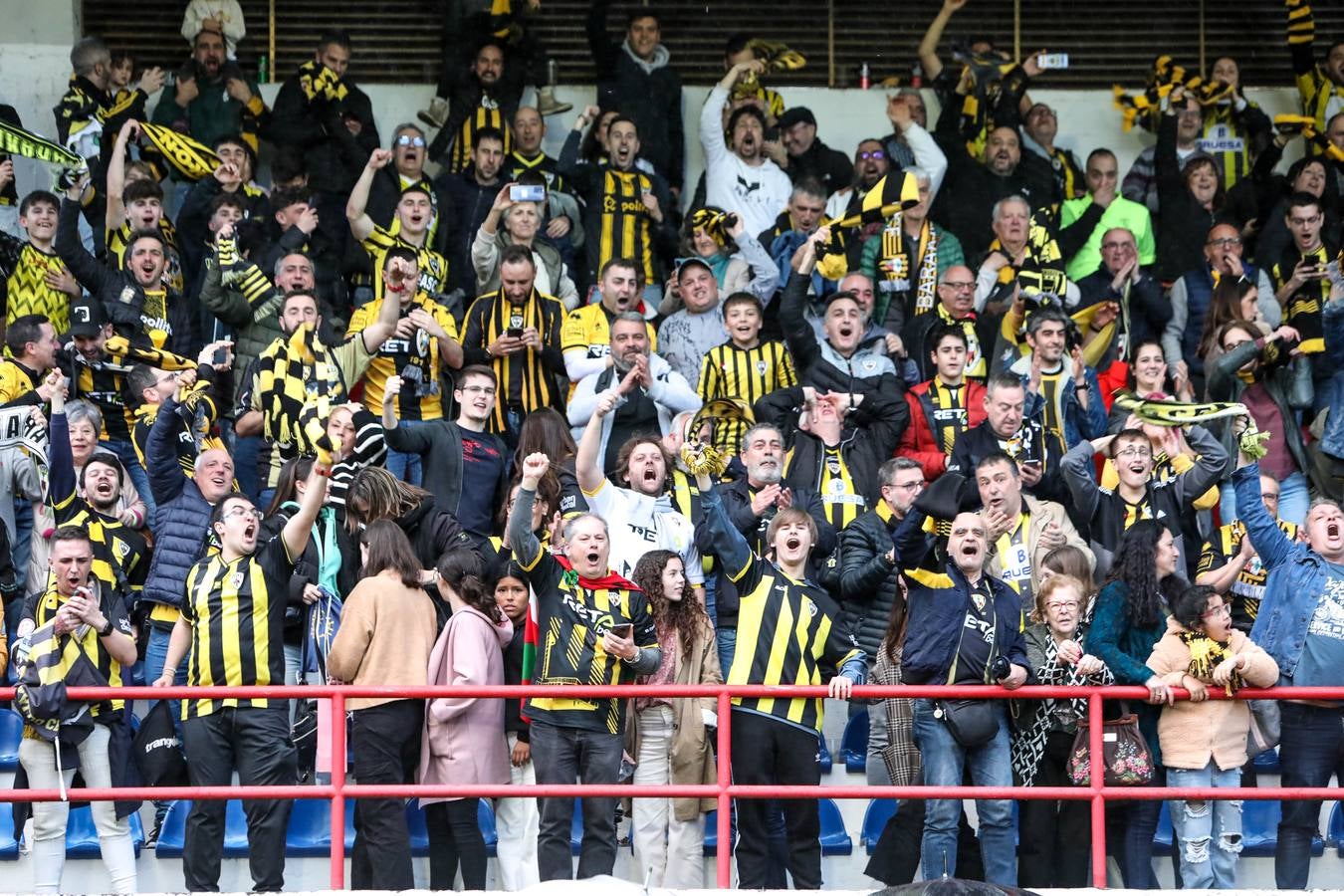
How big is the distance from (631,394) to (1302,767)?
437 centimetres

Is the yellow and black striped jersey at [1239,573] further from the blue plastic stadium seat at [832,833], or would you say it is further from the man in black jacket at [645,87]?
the man in black jacket at [645,87]

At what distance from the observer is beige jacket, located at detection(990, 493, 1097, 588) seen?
37.7 feet

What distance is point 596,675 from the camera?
9875mm

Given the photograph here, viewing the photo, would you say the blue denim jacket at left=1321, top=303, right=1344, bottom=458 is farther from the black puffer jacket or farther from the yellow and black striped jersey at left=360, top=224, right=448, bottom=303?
the yellow and black striped jersey at left=360, top=224, right=448, bottom=303

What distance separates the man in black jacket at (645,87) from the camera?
15.8m

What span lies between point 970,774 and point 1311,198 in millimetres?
6685

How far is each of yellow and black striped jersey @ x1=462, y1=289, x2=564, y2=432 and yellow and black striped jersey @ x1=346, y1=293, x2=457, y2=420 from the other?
184 millimetres

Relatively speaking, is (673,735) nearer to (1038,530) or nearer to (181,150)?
(1038,530)

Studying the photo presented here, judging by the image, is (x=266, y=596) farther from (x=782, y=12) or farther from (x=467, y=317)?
(x=782, y=12)

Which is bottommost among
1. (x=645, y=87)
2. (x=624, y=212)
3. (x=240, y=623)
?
(x=240, y=623)

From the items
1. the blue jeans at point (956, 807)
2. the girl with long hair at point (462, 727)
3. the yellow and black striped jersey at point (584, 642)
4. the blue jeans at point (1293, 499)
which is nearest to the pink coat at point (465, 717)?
the girl with long hair at point (462, 727)

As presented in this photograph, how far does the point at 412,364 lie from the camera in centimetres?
1315

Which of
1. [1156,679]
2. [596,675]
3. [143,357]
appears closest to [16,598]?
[143,357]

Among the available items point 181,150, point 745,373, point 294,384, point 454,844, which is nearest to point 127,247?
point 181,150
